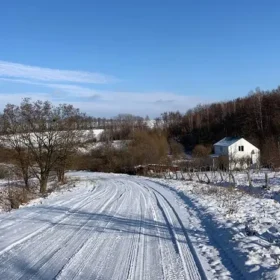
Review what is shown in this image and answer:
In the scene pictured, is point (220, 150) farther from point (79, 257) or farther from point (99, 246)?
point (79, 257)

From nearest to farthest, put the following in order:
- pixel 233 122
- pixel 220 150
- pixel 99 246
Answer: pixel 99 246, pixel 220 150, pixel 233 122

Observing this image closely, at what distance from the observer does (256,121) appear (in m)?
89.5

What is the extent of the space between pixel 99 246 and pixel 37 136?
2266cm

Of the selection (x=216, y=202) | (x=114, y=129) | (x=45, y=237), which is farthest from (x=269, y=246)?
(x=114, y=129)

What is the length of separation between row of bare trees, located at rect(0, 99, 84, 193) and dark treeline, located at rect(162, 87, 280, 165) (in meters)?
32.9

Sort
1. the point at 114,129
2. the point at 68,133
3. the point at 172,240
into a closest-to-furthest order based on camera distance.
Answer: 1. the point at 172,240
2. the point at 68,133
3. the point at 114,129

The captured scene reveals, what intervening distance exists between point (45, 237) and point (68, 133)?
74.6ft

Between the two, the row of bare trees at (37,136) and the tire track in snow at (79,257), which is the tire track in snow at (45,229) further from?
the row of bare trees at (37,136)

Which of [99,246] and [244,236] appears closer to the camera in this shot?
[99,246]

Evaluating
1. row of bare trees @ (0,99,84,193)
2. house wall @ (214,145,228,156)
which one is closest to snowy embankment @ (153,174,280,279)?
row of bare trees @ (0,99,84,193)

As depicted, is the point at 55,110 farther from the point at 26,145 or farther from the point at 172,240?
the point at 172,240

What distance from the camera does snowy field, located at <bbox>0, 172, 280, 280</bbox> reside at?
648cm

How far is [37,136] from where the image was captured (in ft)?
96.9

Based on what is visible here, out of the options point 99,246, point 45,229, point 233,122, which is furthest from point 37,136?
point 233,122
